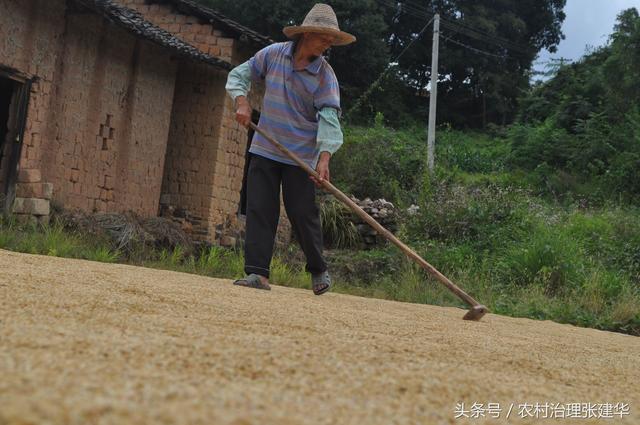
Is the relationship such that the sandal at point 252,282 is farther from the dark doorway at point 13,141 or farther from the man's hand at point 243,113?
the dark doorway at point 13,141

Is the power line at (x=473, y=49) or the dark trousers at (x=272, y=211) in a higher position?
the power line at (x=473, y=49)

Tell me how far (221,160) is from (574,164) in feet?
39.9

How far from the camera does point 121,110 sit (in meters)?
8.41

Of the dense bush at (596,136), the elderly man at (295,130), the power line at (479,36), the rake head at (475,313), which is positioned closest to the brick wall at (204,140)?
the elderly man at (295,130)

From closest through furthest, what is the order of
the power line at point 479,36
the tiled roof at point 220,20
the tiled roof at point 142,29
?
the tiled roof at point 142,29 → the tiled roof at point 220,20 → the power line at point 479,36

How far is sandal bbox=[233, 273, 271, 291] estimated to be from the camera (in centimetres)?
391

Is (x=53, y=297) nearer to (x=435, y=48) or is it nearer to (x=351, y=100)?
(x=435, y=48)

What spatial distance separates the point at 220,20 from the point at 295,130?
5462 mm

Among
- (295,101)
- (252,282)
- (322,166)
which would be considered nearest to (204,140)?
(295,101)

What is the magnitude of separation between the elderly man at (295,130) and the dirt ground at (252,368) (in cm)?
142

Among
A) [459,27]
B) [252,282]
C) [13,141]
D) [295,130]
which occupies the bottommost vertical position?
[252,282]

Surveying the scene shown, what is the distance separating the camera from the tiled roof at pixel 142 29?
7.18 meters

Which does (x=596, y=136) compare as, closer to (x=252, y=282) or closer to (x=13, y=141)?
(x=13, y=141)

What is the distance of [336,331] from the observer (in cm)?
223
